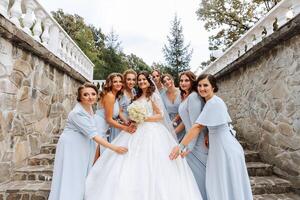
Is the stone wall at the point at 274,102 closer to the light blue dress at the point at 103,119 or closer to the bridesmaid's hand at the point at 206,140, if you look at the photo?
the bridesmaid's hand at the point at 206,140

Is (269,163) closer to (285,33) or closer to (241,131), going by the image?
(241,131)

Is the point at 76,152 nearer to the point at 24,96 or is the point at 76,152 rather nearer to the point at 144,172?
the point at 144,172

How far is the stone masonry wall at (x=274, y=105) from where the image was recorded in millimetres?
3380

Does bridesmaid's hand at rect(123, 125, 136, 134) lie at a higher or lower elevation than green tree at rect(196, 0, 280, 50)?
lower

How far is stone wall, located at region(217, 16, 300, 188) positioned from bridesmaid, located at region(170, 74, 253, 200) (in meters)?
1.30

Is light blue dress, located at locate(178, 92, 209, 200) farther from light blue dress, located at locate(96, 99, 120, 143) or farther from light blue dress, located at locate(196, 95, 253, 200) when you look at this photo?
light blue dress, located at locate(96, 99, 120, 143)

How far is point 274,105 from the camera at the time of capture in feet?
12.9

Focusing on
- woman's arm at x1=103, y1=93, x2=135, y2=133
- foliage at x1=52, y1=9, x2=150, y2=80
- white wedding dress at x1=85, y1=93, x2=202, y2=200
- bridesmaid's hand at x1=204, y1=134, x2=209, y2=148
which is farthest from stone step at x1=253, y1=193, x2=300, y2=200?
foliage at x1=52, y1=9, x2=150, y2=80

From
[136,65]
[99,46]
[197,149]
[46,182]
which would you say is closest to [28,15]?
[46,182]

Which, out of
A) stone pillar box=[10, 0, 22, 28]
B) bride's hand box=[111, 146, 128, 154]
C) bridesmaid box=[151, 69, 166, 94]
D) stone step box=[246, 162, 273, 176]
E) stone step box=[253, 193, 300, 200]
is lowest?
stone step box=[253, 193, 300, 200]

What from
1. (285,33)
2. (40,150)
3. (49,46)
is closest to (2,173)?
(40,150)

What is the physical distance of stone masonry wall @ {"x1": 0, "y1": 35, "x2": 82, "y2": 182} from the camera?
3.29 m

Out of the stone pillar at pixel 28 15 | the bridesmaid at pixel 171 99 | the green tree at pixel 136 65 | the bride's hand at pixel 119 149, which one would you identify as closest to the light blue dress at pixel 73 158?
the bride's hand at pixel 119 149

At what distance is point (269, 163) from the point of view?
4027 millimetres
